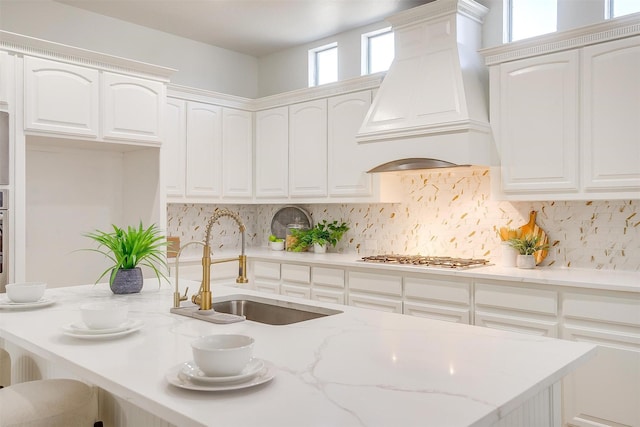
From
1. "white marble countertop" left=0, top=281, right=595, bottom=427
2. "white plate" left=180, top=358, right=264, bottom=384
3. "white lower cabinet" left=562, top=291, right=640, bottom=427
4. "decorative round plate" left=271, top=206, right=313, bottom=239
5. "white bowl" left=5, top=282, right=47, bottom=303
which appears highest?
"decorative round plate" left=271, top=206, right=313, bottom=239

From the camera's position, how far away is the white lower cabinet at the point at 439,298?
3309 mm

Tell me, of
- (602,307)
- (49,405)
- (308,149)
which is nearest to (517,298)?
(602,307)

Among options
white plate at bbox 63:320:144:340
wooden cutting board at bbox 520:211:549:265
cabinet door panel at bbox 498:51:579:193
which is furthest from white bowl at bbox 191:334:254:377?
wooden cutting board at bbox 520:211:549:265

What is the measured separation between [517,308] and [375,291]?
1024mm

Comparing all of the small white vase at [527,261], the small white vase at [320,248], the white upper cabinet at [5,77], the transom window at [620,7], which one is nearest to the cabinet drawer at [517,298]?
the small white vase at [527,261]

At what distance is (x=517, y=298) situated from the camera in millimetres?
3094

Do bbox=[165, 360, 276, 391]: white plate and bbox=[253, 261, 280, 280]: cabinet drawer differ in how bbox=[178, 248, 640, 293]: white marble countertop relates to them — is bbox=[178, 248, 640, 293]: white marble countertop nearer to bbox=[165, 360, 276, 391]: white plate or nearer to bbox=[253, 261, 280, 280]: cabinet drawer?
bbox=[253, 261, 280, 280]: cabinet drawer

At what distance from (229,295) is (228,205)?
3.13 metres

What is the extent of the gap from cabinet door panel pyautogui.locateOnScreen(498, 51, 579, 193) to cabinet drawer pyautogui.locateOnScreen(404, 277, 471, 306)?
2.36ft

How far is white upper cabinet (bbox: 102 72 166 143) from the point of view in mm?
4012

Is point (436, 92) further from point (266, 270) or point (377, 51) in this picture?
point (266, 270)

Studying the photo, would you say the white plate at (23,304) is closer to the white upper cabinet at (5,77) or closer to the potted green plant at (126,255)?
the potted green plant at (126,255)

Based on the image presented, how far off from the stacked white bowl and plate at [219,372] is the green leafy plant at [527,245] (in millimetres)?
2682

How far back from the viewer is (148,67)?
13.8 feet
